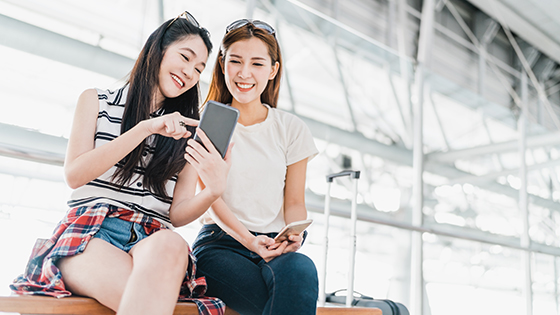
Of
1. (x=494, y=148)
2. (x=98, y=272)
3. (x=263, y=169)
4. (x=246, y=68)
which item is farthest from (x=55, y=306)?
(x=494, y=148)

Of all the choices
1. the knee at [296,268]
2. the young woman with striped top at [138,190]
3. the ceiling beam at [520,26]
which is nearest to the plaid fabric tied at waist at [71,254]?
the young woman with striped top at [138,190]

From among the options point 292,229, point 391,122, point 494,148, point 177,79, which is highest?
point 391,122

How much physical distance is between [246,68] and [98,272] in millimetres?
653

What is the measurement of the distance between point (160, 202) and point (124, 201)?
0.28 ft

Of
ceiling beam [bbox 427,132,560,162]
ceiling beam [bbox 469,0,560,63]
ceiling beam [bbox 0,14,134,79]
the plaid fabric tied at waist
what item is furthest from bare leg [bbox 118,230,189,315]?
ceiling beam [bbox 469,0,560,63]

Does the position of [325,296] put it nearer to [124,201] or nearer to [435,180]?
[124,201]

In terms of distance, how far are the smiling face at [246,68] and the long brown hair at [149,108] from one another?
0.27ft

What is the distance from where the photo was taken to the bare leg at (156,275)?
2.38 ft

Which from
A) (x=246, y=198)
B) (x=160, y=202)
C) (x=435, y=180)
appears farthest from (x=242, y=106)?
(x=435, y=180)

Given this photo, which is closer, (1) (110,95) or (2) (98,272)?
(2) (98,272)

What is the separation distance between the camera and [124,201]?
98 cm

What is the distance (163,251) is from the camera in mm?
801

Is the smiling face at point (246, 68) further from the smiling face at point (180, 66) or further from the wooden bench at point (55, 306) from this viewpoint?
the wooden bench at point (55, 306)

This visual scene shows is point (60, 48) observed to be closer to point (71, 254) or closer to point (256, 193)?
point (256, 193)
